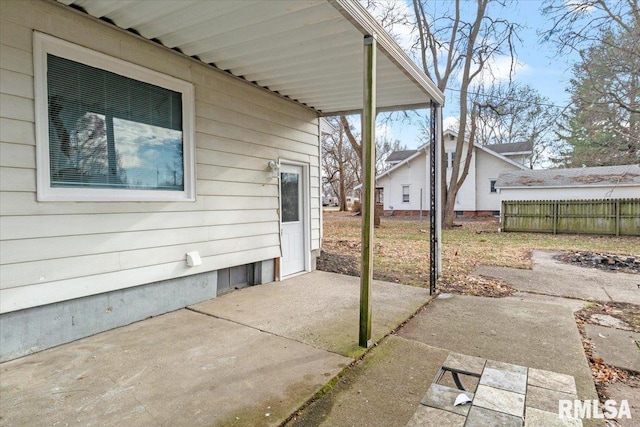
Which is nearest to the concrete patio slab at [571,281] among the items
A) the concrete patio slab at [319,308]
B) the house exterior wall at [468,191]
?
the concrete patio slab at [319,308]

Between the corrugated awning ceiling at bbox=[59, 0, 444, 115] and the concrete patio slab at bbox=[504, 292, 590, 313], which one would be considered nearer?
the corrugated awning ceiling at bbox=[59, 0, 444, 115]

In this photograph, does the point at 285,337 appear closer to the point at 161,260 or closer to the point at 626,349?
the point at 161,260

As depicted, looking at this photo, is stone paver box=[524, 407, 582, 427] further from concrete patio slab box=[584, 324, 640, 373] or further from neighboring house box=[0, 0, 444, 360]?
neighboring house box=[0, 0, 444, 360]

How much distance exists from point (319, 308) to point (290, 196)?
7.75 ft

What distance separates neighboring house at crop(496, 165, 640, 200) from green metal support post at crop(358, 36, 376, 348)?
1660 cm

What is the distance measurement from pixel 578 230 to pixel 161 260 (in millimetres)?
15074

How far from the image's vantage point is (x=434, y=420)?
169cm

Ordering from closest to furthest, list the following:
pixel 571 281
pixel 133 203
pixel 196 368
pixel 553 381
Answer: pixel 553 381, pixel 196 368, pixel 133 203, pixel 571 281

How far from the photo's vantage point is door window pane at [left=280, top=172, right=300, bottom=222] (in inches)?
226

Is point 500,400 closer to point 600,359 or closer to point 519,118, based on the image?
point 600,359

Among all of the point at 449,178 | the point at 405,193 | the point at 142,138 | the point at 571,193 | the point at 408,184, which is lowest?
the point at 571,193

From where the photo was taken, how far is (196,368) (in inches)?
105

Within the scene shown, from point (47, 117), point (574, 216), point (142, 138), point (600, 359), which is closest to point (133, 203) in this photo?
point (142, 138)

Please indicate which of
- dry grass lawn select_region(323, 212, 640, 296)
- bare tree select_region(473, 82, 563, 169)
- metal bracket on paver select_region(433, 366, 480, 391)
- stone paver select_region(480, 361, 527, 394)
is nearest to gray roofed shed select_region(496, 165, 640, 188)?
bare tree select_region(473, 82, 563, 169)
